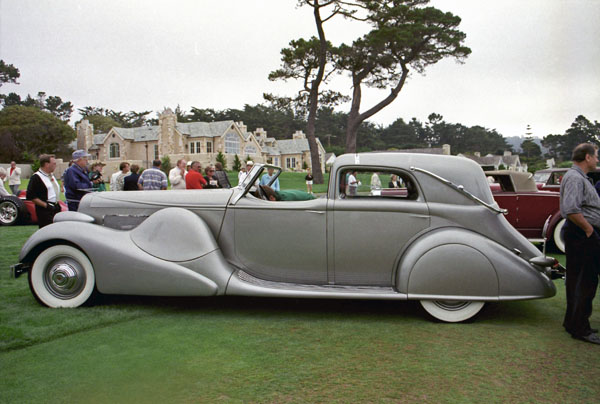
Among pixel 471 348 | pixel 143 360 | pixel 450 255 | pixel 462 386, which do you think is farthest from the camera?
pixel 450 255

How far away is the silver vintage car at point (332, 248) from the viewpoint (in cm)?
423

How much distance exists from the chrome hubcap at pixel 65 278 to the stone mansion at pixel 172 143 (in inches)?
2016

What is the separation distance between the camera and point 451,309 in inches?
172

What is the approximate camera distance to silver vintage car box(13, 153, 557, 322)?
167 inches

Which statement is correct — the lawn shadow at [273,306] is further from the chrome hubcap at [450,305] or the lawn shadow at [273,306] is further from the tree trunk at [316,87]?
the tree trunk at [316,87]

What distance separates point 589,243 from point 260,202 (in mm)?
3076

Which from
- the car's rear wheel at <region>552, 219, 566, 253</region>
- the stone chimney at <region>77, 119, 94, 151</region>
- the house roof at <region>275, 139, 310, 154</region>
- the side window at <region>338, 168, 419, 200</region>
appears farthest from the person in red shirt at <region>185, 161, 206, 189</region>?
the stone chimney at <region>77, 119, 94, 151</region>

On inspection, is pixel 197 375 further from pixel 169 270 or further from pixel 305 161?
pixel 305 161

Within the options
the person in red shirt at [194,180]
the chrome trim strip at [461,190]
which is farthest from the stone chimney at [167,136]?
the chrome trim strip at [461,190]

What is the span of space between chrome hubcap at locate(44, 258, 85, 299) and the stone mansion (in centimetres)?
5122

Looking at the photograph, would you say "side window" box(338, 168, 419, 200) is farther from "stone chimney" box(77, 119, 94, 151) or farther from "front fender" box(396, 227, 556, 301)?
"stone chimney" box(77, 119, 94, 151)

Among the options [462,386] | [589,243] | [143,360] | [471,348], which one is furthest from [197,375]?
[589,243]

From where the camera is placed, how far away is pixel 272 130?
9081 cm

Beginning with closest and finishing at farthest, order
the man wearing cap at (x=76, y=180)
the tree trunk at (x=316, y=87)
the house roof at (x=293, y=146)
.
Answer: the man wearing cap at (x=76, y=180)
the tree trunk at (x=316, y=87)
the house roof at (x=293, y=146)
